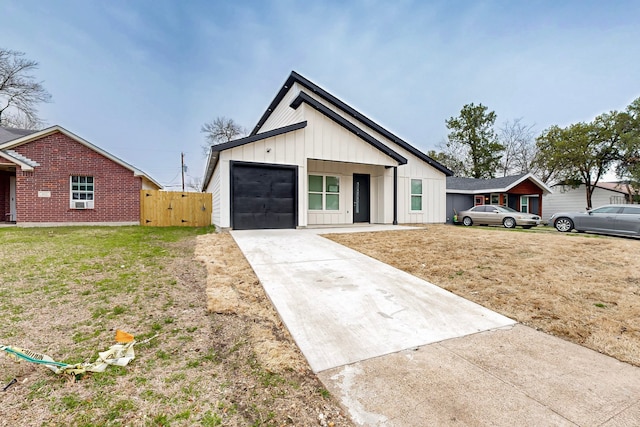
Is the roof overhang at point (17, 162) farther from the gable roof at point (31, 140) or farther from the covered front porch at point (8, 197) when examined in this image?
the covered front porch at point (8, 197)

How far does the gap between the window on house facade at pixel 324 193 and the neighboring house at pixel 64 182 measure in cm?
819

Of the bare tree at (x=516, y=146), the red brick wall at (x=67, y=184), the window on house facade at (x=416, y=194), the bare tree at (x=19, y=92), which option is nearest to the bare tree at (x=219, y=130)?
the bare tree at (x=19, y=92)

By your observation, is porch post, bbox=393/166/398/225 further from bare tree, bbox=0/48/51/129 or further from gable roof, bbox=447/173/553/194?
bare tree, bbox=0/48/51/129

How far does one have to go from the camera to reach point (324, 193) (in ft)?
38.7

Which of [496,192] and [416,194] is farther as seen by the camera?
[496,192]

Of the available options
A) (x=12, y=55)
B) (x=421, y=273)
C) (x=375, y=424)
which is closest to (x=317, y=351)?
(x=375, y=424)

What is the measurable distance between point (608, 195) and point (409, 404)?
33.1 m

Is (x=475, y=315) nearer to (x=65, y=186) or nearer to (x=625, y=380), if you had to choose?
(x=625, y=380)

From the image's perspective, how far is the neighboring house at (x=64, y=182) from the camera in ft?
36.4

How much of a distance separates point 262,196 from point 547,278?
7.66 metres

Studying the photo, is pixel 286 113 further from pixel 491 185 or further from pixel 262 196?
pixel 491 185

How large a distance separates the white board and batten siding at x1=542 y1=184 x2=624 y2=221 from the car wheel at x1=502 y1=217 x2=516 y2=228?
50.3 ft

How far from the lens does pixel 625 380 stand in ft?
6.70

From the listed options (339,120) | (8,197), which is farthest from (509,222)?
(8,197)
